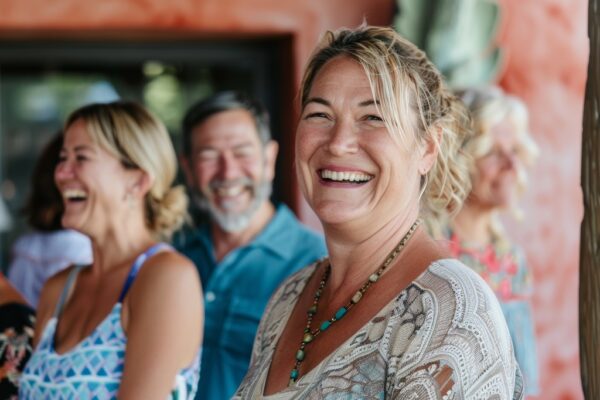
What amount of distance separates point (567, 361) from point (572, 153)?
1032 mm

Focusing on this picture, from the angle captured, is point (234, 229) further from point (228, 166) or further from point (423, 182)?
point (423, 182)

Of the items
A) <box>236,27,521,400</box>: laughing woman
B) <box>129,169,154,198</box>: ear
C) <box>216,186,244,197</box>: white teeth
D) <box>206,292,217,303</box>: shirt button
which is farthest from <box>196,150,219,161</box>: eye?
<box>236,27,521,400</box>: laughing woman

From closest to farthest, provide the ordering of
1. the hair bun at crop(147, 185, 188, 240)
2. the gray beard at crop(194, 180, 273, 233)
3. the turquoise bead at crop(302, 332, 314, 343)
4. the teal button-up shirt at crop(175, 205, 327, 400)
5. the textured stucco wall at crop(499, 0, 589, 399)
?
the turquoise bead at crop(302, 332, 314, 343)
the hair bun at crop(147, 185, 188, 240)
the teal button-up shirt at crop(175, 205, 327, 400)
the gray beard at crop(194, 180, 273, 233)
the textured stucco wall at crop(499, 0, 589, 399)

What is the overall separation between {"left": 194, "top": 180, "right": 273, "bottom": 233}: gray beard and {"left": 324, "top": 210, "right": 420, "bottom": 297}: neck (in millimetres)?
1412

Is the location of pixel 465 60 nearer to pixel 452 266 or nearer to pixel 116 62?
pixel 116 62

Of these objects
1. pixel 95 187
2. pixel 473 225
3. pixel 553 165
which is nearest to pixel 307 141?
pixel 95 187

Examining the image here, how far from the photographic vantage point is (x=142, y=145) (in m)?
2.78

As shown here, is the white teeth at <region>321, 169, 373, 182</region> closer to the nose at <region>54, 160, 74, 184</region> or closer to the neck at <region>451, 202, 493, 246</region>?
the nose at <region>54, 160, 74, 184</region>

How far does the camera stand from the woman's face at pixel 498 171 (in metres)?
3.60

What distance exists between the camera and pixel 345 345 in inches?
68.8

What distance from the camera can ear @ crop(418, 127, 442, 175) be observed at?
188cm

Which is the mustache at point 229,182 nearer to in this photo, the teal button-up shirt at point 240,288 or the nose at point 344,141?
the teal button-up shirt at point 240,288

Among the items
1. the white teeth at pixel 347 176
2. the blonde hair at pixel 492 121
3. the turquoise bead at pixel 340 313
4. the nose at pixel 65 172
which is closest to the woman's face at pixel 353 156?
the white teeth at pixel 347 176

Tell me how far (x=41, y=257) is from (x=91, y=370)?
1471mm
